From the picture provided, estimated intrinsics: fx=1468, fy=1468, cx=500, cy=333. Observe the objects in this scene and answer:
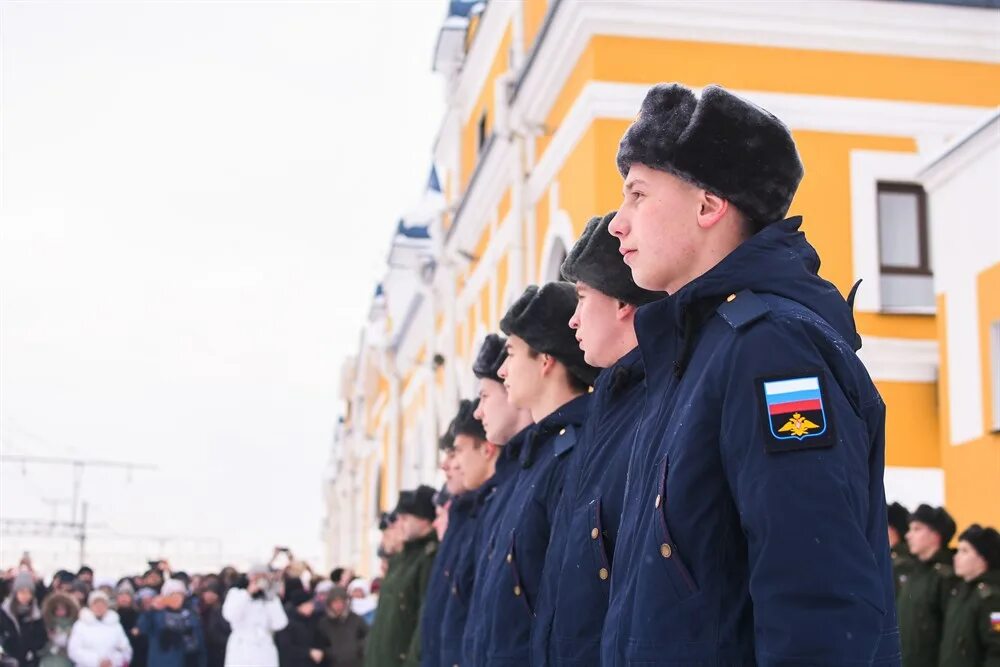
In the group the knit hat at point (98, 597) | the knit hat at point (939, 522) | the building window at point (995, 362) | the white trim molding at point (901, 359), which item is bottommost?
the knit hat at point (98, 597)

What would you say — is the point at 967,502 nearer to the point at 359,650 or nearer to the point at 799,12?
the point at 799,12

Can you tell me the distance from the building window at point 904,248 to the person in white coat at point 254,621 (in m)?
7.65

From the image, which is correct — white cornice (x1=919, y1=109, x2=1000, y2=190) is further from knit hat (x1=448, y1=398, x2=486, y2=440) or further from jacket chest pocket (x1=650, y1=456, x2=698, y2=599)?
jacket chest pocket (x1=650, y1=456, x2=698, y2=599)

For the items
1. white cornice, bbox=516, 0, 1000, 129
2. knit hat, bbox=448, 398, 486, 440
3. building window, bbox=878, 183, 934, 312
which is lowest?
knit hat, bbox=448, 398, 486, 440

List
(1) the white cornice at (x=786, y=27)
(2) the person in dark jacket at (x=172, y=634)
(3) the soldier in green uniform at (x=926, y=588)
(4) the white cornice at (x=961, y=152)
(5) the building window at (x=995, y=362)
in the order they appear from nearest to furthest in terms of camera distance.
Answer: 1. (3) the soldier in green uniform at (x=926, y=588)
2. (4) the white cornice at (x=961, y=152)
3. (5) the building window at (x=995, y=362)
4. (1) the white cornice at (x=786, y=27)
5. (2) the person in dark jacket at (x=172, y=634)

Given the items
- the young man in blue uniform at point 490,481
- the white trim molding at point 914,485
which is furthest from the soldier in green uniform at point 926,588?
the white trim molding at point 914,485

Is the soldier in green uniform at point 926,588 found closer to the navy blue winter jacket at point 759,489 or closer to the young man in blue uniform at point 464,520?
the young man in blue uniform at point 464,520

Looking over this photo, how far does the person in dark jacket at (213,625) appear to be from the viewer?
61.6 ft

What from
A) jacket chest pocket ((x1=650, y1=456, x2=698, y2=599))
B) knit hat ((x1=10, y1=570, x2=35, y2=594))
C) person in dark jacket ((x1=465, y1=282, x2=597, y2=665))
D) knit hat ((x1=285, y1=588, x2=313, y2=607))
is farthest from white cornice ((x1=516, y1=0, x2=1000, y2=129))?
jacket chest pocket ((x1=650, y1=456, x2=698, y2=599))

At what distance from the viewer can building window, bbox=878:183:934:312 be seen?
15.9 m

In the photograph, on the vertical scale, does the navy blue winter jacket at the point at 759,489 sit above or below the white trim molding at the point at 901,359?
below

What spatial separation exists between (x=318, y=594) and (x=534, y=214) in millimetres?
6154

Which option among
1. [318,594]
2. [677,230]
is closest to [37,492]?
[318,594]

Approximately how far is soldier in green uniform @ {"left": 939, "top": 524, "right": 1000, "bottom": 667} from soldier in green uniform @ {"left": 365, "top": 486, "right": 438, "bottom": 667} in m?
3.65
